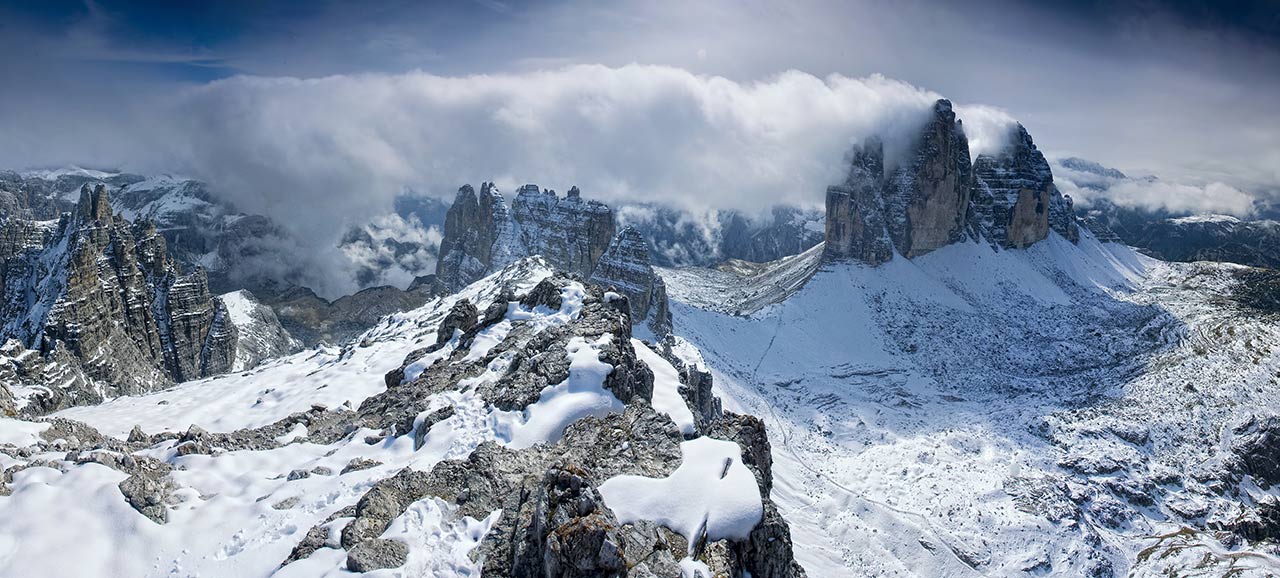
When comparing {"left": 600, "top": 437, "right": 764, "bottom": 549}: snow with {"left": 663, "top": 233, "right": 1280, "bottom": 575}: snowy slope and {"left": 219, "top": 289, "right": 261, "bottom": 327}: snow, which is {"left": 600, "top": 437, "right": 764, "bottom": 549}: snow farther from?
{"left": 219, "top": 289, "right": 261, "bottom": 327}: snow

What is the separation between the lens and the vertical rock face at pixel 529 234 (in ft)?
483

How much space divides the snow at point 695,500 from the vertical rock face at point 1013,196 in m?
153

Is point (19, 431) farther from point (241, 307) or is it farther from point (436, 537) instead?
point (241, 307)

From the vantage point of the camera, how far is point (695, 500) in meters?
14.8

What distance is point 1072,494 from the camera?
6384 centimetres

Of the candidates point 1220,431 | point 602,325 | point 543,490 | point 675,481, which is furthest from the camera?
point 1220,431

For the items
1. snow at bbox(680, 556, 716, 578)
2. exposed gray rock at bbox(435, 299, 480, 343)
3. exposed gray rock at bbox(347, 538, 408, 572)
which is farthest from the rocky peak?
snow at bbox(680, 556, 716, 578)

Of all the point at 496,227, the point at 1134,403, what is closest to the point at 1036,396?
the point at 1134,403

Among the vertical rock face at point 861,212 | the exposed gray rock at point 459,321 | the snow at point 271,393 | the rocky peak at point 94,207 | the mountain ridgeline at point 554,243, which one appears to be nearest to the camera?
the snow at point 271,393

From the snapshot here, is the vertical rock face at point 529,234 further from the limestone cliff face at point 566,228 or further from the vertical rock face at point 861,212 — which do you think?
the vertical rock face at point 861,212

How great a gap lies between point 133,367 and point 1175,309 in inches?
6784

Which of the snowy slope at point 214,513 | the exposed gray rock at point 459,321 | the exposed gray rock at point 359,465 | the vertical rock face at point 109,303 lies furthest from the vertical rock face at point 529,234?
the exposed gray rock at point 359,465

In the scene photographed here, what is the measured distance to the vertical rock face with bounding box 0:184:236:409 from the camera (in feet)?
273

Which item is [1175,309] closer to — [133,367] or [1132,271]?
[1132,271]
